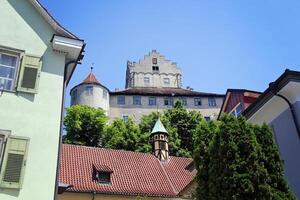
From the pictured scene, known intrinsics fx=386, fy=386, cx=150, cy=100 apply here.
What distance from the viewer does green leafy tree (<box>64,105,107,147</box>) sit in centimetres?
4778

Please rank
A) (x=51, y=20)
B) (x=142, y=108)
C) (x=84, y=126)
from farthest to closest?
1. (x=142, y=108)
2. (x=84, y=126)
3. (x=51, y=20)

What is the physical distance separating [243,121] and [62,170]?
1623cm

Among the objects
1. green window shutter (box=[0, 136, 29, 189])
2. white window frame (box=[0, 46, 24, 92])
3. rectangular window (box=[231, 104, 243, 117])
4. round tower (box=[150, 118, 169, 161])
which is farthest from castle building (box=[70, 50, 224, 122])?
green window shutter (box=[0, 136, 29, 189])

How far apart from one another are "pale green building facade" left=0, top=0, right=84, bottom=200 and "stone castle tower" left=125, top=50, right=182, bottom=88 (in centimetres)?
6338

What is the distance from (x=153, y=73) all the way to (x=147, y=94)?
11123mm

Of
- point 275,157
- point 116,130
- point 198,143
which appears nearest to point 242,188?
point 275,157

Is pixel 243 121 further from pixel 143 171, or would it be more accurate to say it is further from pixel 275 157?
pixel 143 171

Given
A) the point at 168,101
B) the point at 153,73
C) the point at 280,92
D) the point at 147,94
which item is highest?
the point at 153,73

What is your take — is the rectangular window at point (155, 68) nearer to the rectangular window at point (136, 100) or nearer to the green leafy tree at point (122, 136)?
the rectangular window at point (136, 100)

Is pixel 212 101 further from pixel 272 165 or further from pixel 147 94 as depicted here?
pixel 272 165

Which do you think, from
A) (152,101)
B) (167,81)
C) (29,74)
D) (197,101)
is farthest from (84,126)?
(29,74)

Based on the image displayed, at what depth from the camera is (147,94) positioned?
69188 mm

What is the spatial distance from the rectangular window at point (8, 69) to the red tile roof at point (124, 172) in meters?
13.8

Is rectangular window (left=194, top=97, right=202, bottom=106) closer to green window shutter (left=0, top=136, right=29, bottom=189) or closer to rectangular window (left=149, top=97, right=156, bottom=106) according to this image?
rectangular window (left=149, top=97, right=156, bottom=106)
